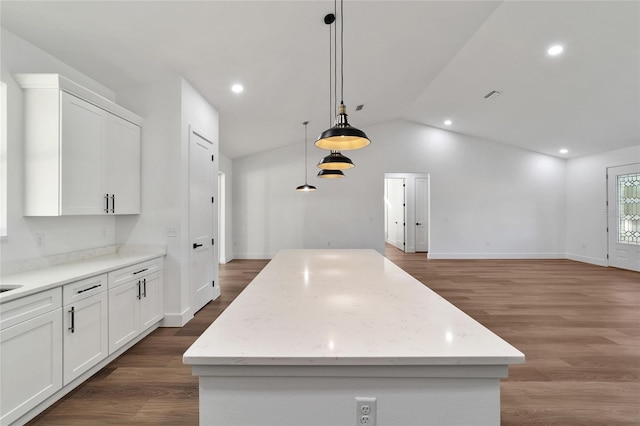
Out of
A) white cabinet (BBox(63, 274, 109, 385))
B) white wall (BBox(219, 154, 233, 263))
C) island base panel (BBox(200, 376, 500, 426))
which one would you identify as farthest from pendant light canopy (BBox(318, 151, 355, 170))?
white wall (BBox(219, 154, 233, 263))

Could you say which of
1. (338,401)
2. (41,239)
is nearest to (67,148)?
(41,239)

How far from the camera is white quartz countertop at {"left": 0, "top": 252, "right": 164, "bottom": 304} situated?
5.71 ft

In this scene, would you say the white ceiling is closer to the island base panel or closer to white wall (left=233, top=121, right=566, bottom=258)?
white wall (left=233, top=121, right=566, bottom=258)

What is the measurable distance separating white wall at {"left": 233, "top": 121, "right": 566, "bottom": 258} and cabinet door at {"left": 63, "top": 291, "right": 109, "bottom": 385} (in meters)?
5.38

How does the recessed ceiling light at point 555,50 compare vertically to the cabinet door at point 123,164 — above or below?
above

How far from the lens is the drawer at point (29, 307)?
5.27ft

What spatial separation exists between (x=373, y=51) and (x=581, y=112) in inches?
164

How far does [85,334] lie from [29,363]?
42cm

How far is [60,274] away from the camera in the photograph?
2117 millimetres

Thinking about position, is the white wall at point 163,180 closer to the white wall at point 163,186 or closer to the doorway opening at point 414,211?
the white wall at point 163,186

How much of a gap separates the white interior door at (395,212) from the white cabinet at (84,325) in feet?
27.8

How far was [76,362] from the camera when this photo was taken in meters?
2.08

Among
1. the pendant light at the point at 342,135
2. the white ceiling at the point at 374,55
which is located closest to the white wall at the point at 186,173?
the white ceiling at the point at 374,55

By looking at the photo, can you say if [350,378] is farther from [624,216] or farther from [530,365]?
[624,216]
